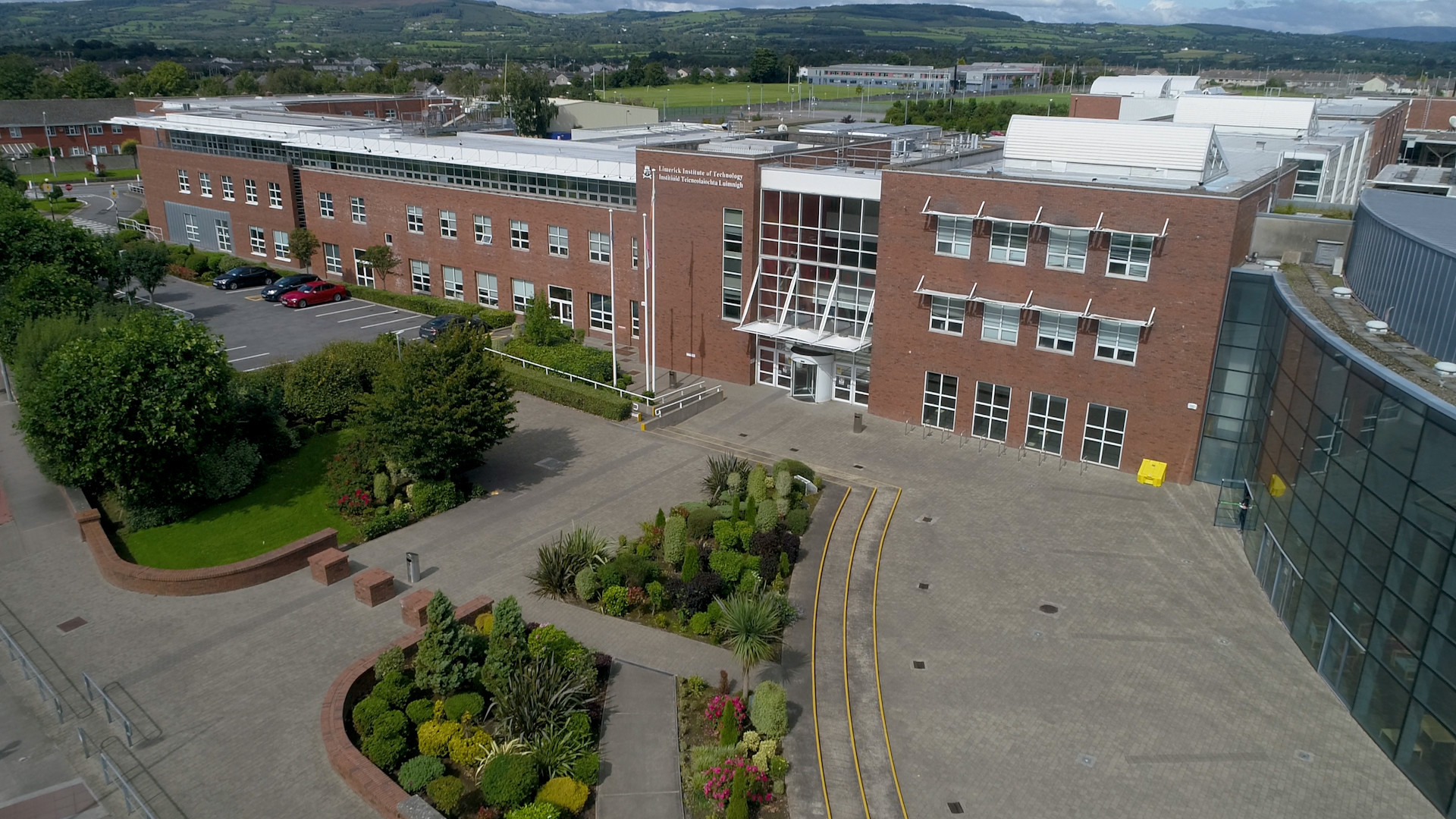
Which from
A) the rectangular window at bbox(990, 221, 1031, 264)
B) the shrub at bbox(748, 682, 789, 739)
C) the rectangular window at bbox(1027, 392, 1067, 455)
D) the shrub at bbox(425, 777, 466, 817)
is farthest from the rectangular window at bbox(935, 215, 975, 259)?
the shrub at bbox(425, 777, 466, 817)

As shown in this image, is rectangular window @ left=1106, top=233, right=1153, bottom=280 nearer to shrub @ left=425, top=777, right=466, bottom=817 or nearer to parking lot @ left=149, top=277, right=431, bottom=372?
shrub @ left=425, top=777, right=466, bottom=817

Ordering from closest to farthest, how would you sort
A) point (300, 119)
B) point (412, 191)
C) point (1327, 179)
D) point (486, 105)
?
point (1327, 179) → point (412, 191) → point (300, 119) → point (486, 105)

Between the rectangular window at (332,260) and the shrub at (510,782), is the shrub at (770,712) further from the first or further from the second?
the rectangular window at (332,260)

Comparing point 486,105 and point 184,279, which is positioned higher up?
point 486,105

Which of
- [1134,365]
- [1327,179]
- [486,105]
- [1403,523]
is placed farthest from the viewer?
[486,105]

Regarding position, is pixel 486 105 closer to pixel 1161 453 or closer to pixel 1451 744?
pixel 1161 453

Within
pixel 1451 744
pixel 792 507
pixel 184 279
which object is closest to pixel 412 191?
pixel 184 279

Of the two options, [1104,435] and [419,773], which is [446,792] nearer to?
[419,773]
